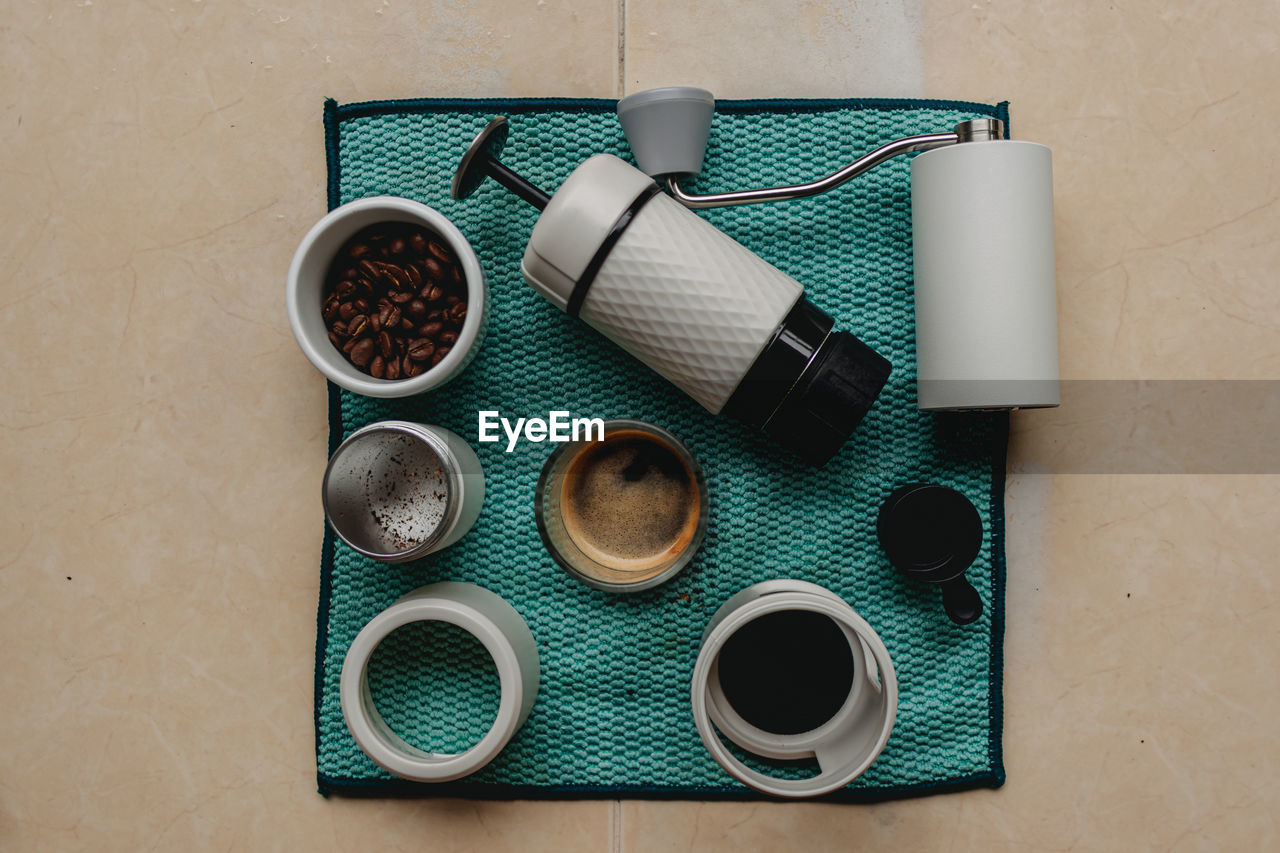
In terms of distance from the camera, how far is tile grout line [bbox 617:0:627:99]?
1.77 feet

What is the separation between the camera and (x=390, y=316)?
48cm

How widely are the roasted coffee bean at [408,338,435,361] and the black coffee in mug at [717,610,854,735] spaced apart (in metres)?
0.24

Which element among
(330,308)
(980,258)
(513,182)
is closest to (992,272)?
(980,258)

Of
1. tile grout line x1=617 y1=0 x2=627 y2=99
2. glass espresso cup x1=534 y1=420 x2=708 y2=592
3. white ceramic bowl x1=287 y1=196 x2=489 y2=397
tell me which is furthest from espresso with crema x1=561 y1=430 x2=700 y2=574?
tile grout line x1=617 y1=0 x2=627 y2=99

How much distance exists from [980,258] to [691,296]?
166mm

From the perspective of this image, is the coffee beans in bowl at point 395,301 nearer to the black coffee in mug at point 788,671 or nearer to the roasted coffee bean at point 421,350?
the roasted coffee bean at point 421,350

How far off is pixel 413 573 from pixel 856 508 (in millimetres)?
285

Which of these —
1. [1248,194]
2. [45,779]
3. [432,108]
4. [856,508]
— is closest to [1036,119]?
[1248,194]

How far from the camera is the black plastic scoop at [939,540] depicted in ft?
1.60

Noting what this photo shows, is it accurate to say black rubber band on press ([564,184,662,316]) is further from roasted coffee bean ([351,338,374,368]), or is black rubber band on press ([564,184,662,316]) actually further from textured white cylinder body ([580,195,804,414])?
roasted coffee bean ([351,338,374,368])

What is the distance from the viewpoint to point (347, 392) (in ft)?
1.74

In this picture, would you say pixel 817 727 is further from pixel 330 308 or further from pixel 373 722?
pixel 330 308

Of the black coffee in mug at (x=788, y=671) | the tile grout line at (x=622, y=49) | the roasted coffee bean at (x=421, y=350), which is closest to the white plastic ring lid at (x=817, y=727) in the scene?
the black coffee in mug at (x=788, y=671)

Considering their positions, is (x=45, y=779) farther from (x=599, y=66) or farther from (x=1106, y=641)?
(x=1106, y=641)
